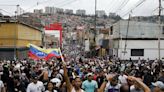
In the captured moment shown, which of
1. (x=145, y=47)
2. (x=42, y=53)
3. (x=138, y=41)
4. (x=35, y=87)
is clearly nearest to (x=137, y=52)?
(x=145, y=47)

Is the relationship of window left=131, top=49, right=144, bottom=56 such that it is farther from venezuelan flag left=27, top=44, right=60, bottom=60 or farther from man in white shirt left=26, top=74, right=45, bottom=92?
man in white shirt left=26, top=74, right=45, bottom=92

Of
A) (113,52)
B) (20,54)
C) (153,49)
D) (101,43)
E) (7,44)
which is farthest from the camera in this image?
(101,43)

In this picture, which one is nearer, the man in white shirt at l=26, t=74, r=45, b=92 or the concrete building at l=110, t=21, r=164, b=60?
the man in white shirt at l=26, t=74, r=45, b=92

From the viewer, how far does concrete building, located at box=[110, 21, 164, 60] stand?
61.9 m

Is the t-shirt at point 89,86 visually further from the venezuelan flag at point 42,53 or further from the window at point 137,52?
the window at point 137,52

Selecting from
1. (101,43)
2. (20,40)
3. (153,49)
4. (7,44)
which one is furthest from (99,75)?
(101,43)

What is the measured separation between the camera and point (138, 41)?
6241 centimetres

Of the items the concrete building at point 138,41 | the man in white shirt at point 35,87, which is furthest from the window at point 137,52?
the man in white shirt at point 35,87

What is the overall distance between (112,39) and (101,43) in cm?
1014

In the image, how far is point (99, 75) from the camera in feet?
57.2

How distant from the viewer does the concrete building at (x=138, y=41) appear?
61875mm

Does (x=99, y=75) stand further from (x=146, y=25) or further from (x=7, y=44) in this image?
(x=146, y=25)

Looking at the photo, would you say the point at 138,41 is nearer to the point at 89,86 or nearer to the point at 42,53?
the point at 42,53

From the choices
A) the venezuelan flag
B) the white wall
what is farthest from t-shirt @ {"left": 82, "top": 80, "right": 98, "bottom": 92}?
the white wall
